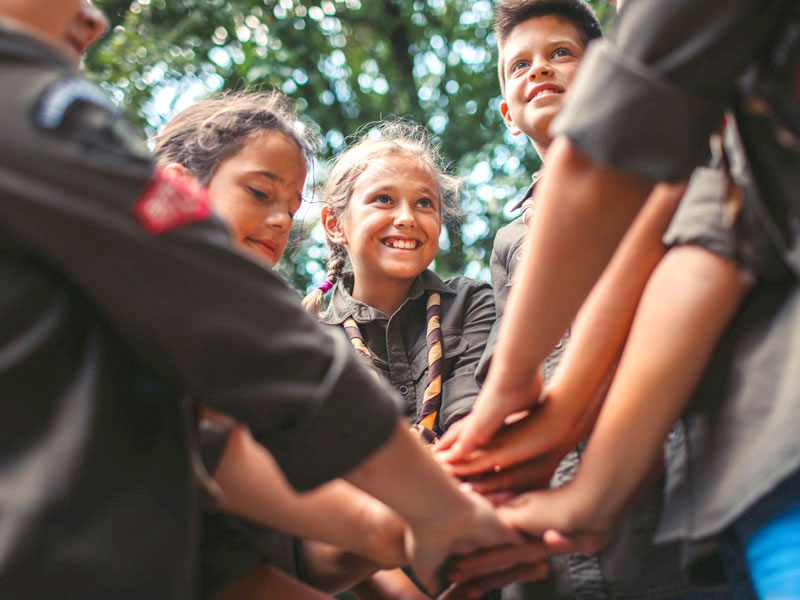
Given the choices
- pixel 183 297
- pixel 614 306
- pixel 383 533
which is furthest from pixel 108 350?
pixel 614 306

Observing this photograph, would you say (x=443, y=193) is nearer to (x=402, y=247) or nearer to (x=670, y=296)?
(x=402, y=247)

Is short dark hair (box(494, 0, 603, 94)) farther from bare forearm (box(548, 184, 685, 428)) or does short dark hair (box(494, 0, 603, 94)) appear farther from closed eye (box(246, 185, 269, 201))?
bare forearm (box(548, 184, 685, 428))

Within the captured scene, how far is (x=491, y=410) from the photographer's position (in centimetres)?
114

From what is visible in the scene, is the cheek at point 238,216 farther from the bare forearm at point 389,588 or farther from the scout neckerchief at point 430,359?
the bare forearm at point 389,588

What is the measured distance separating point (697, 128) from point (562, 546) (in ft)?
2.06

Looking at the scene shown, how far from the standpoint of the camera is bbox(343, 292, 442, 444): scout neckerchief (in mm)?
1803

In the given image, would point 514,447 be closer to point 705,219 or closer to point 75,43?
point 705,219

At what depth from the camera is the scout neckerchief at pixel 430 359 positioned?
71.0 inches

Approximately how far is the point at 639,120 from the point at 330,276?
1.70 meters

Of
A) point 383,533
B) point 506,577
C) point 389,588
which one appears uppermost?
point 383,533

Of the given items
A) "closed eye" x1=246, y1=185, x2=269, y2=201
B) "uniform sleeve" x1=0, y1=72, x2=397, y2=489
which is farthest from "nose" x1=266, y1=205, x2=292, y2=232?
"uniform sleeve" x1=0, y1=72, x2=397, y2=489

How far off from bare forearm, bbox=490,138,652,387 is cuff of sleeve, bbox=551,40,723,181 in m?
0.04

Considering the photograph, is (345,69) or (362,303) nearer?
(362,303)


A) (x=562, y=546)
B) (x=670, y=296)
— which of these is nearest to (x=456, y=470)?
(x=562, y=546)
